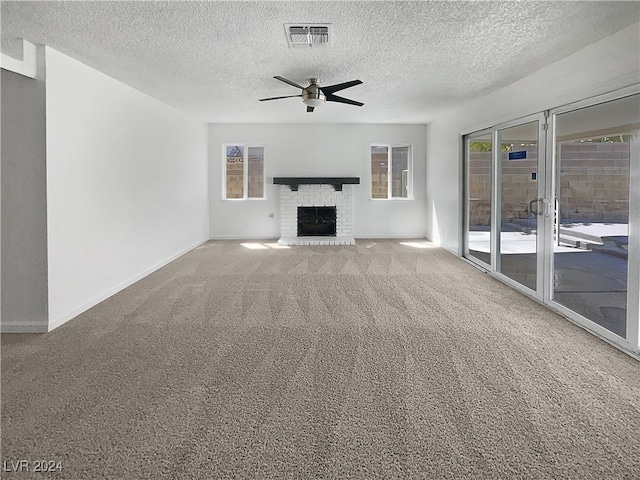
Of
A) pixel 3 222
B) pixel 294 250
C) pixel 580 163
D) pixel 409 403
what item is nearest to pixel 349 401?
pixel 409 403

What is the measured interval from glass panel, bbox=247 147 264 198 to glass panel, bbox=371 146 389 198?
240cm

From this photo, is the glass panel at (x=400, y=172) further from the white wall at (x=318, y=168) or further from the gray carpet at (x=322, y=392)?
the gray carpet at (x=322, y=392)

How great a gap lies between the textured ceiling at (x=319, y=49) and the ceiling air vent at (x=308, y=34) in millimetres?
88

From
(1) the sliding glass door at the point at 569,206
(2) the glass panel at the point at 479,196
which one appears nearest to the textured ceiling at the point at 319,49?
(1) the sliding glass door at the point at 569,206

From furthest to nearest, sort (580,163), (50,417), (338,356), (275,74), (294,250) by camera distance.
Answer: (294,250) → (580,163) → (275,74) → (338,356) → (50,417)

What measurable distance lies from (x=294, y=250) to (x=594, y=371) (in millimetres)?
5500

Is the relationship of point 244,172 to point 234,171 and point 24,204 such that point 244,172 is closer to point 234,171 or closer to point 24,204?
point 234,171

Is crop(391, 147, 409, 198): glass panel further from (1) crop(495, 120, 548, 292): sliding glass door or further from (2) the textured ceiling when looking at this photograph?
(2) the textured ceiling

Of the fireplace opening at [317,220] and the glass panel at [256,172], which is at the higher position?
the glass panel at [256,172]

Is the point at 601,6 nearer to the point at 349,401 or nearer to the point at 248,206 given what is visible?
the point at 349,401

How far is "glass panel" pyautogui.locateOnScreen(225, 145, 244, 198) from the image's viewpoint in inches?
356

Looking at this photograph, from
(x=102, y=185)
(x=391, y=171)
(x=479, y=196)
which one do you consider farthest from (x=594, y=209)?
(x=102, y=185)

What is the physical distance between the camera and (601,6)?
2762 mm

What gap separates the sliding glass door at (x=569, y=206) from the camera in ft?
10.8
